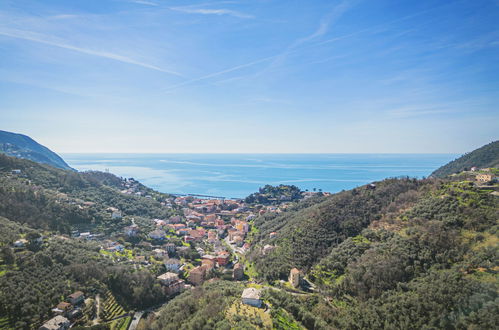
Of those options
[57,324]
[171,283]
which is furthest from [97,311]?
[171,283]

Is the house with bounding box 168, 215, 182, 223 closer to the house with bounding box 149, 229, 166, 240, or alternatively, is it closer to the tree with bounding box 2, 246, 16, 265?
the house with bounding box 149, 229, 166, 240

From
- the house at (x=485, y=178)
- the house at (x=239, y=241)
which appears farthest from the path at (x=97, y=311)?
the house at (x=485, y=178)

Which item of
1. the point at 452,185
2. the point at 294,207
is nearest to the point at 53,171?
the point at 294,207

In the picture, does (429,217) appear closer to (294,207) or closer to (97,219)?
(294,207)

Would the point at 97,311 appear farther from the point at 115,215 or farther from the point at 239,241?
the point at 115,215

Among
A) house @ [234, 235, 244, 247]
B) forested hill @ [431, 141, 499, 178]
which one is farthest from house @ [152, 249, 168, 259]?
forested hill @ [431, 141, 499, 178]
